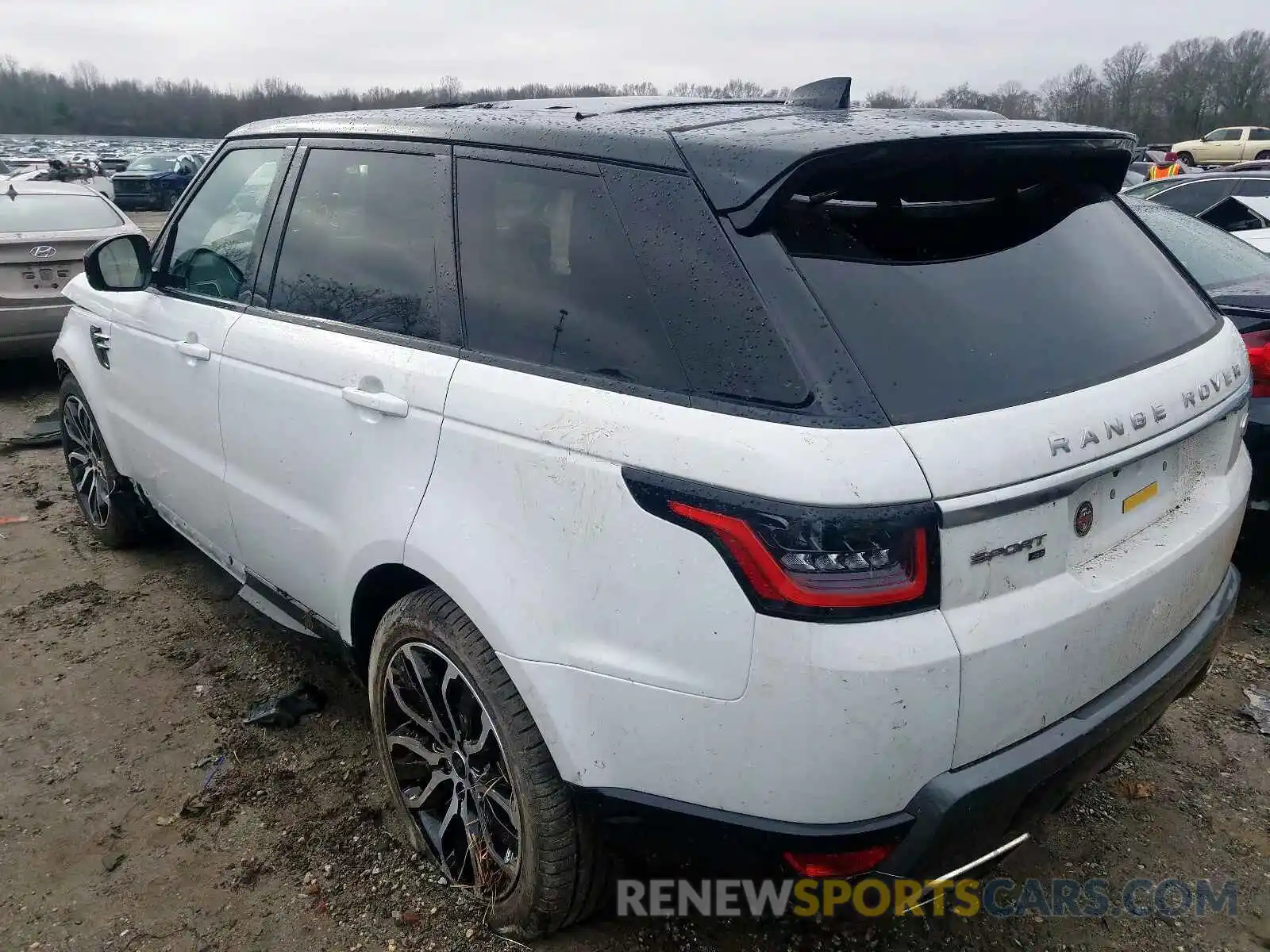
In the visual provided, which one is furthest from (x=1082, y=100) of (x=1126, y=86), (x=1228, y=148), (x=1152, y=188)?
(x=1152, y=188)

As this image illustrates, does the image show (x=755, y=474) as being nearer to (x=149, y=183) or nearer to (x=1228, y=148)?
(x=149, y=183)

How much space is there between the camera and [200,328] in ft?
9.97

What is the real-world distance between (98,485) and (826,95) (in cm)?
392

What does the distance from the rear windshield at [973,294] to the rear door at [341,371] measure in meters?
0.92

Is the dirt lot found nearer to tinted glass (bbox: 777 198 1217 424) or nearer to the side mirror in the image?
tinted glass (bbox: 777 198 1217 424)

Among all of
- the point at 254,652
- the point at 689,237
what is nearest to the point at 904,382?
the point at 689,237

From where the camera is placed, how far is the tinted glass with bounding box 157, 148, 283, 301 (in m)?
2.97

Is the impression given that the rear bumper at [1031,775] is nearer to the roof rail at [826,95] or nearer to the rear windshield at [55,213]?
the roof rail at [826,95]

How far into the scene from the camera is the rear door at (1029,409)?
1593mm

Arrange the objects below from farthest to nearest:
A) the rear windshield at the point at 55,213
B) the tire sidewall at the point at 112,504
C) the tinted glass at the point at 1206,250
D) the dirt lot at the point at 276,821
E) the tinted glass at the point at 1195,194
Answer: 1. the tinted glass at the point at 1195,194
2. the rear windshield at the point at 55,213
3. the tinted glass at the point at 1206,250
4. the tire sidewall at the point at 112,504
5. the dirt lot at the point at 276,821

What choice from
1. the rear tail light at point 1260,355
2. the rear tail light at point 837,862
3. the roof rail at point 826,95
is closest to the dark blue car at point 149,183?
the roof rail at point 826,95

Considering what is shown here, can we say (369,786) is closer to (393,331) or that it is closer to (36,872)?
(36,872)

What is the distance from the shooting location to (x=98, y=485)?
4.50 m

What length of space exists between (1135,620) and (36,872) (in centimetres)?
287
